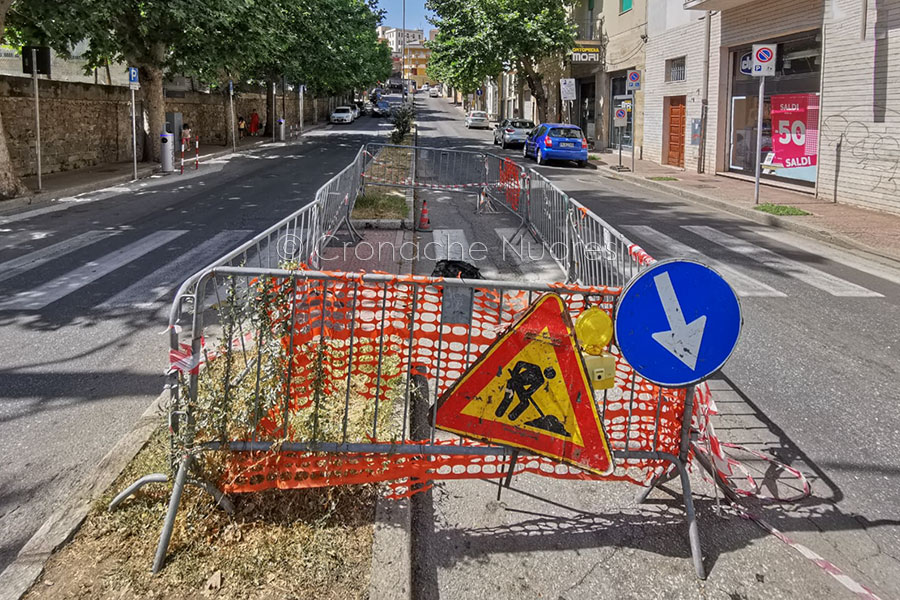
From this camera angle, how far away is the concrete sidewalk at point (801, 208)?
39.2 ft

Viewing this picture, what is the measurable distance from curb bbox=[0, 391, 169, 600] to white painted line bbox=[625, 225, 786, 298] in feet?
14.9

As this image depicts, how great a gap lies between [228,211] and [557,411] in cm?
1247

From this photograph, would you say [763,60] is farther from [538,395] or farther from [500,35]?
[500,35]

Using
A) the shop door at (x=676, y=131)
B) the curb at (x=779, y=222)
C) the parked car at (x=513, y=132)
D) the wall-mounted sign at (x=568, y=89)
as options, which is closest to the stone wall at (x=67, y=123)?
the wall-mounted sign at (x=568, y=89)

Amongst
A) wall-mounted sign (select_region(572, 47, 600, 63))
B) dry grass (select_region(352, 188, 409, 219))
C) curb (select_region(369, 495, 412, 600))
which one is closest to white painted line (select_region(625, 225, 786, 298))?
curb (select_region(369, 495, 412, 600))

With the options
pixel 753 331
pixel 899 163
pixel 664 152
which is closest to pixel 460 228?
pixel 753 331

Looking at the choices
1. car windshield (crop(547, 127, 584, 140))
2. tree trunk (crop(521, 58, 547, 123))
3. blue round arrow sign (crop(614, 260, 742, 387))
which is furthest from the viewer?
tree trunk (crop(521, 58, 547, 123))

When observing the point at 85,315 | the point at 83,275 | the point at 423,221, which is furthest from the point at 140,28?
Result: the point at 85,315

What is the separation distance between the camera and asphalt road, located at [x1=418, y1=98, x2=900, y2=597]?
12.0 ft

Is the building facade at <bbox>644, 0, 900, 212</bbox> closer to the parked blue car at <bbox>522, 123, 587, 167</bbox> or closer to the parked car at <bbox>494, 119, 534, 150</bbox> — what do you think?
the parked blue car at <bbox>522, 123, 587, 167</bbox>

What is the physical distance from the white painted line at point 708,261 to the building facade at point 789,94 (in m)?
4.91

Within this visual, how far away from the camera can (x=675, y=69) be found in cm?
2692

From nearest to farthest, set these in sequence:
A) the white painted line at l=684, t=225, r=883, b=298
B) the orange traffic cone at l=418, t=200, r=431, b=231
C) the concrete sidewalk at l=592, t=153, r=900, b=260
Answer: the white painted line at l=684, t=225, r=883, b=298, the concrete sidewalk at l=592, t=153, r=900, b=260, the orange traffic cone at l=418, t=200, r=431, b=231

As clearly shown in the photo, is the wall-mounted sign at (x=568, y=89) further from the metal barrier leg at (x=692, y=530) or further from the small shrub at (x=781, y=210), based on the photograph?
the metal barrier leg at (x=692, y=530)
